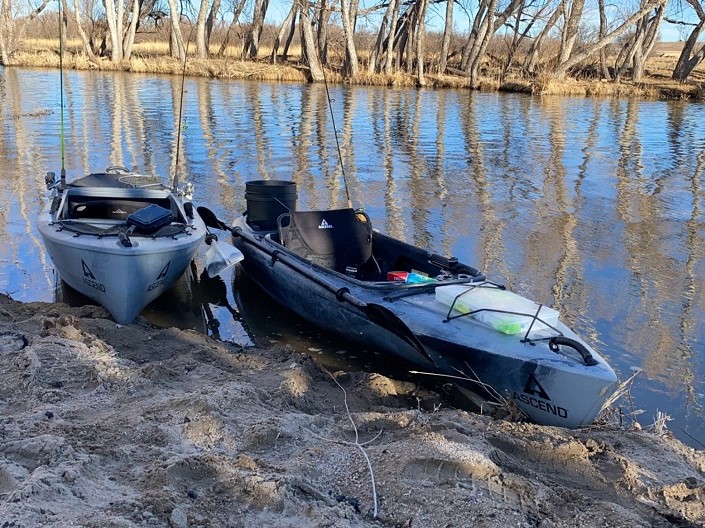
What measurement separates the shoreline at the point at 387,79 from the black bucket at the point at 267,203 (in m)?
28.7

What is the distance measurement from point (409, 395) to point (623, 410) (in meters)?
1.64

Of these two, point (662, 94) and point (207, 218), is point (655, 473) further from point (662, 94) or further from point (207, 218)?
point (662, 94)

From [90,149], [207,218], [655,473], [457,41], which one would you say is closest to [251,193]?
[207,218]

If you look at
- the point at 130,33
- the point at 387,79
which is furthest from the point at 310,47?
the point at 130,33

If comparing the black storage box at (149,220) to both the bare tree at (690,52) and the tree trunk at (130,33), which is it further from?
the tree trunk at (130,33)

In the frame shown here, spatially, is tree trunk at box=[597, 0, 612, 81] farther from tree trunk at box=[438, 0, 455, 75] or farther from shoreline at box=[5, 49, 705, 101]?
tree trunk at box=[438, 0, 455, 75]

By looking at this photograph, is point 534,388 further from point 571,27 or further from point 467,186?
point 571,27

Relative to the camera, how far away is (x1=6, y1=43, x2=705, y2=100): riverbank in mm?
35972

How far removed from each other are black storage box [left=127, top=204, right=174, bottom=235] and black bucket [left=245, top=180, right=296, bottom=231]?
140 centimetres

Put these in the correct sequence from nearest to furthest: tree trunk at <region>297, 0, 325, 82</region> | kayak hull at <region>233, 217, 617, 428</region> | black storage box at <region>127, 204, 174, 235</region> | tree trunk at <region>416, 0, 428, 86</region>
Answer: kayak hull at <region>233, 217, 617, 428</region>, black storage box at <region>127, 204, 174, 235</region>, tree trunk at <region>297, 0, 325, 82</region>, tree trunk at <region>416, 0, 428, 86</region>

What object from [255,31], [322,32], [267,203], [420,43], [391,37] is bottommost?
[267,203]

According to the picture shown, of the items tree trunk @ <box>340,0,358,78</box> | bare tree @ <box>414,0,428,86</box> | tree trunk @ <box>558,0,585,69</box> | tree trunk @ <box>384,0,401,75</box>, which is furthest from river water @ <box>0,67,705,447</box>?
tree trunk @ <box>384,0,401,75</box>

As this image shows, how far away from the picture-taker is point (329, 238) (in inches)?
309

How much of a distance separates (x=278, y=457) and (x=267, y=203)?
5.07 meters
